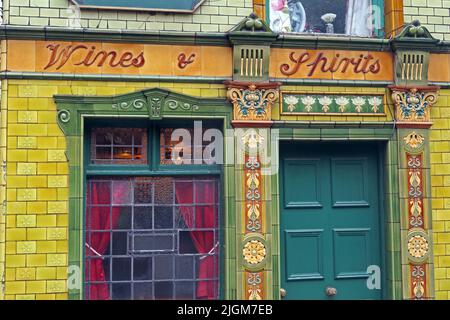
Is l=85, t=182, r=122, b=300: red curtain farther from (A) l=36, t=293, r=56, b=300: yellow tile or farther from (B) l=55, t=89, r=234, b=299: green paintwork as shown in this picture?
(A) l=36, t=293, r=56, b=300: yellow tile

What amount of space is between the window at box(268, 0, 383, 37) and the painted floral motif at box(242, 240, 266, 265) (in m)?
2.90

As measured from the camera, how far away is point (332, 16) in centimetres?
805

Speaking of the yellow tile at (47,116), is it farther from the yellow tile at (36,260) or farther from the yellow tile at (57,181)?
the yellow tile at (36,260)

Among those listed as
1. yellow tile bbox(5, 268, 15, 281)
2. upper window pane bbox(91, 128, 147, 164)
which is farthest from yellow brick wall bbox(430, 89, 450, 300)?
yellow tile bbox(5, 268, 15, 281)

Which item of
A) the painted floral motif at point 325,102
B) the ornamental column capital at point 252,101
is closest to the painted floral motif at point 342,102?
the painted floral motif at point 325,102

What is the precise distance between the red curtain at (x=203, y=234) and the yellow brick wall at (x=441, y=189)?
115 inches

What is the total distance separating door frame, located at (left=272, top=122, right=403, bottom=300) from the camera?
7.56m

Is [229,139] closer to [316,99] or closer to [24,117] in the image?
[316,99]

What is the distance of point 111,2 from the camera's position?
23.9 feet

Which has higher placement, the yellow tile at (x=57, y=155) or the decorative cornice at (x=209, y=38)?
the decorative cornice at (x=209, y=38)

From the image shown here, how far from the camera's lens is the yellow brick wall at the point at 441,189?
7699 millimetres
